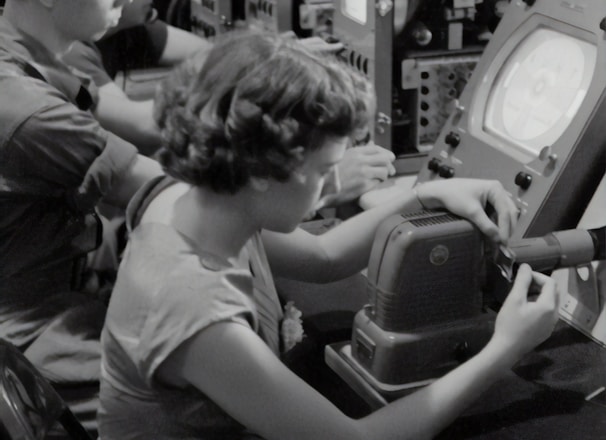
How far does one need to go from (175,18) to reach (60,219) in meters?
2.08

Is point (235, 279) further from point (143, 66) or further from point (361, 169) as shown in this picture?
point (143, 66)

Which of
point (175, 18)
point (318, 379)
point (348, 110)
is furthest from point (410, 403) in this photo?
point (175, 18)

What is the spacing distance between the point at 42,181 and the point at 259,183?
0.56 metres

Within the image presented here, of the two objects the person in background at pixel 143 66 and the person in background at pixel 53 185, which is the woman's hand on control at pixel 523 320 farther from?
the person in background at pixel 53 185

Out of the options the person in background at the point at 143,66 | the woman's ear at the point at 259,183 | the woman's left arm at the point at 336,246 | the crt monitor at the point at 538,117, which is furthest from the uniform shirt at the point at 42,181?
the crt monitor at the point at 538,117

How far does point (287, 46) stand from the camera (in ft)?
3.74

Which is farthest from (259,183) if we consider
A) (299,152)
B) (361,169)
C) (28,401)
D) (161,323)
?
(361,169)

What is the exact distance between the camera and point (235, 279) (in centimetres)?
115

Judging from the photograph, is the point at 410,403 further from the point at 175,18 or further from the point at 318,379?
the point at 175,18

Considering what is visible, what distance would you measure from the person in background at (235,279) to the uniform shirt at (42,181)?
1.11ft

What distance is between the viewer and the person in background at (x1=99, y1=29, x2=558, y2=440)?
108 centimetres

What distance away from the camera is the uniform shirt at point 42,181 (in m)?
1.49

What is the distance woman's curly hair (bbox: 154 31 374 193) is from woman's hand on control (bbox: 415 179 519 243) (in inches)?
8.9

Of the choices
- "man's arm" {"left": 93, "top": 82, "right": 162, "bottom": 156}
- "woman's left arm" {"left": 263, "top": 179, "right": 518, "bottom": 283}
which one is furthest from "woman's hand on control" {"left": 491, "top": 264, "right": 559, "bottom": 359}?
"man's arm" {"left": 93, "top": 82, "right": 162, "bottom": 156}
